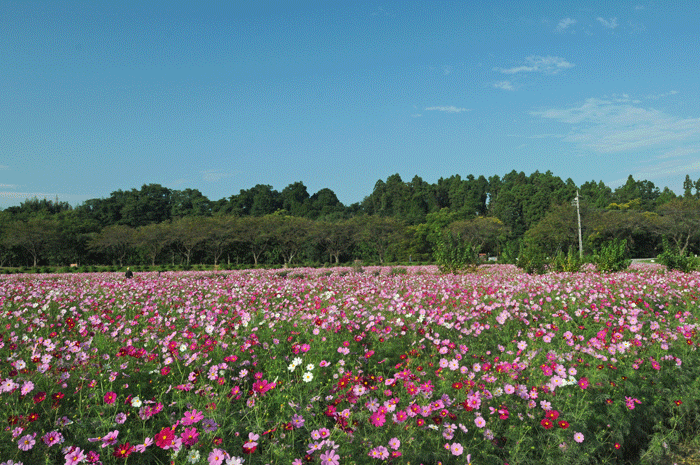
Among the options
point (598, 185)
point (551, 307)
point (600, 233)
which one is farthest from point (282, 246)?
point (598, 185)

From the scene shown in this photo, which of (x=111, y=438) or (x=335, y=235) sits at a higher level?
(x=335, y=235)

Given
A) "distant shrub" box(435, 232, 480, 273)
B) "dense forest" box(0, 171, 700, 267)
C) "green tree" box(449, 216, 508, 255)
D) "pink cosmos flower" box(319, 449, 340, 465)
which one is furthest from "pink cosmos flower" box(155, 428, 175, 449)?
"green tree" box(449, 216, 508, 255)

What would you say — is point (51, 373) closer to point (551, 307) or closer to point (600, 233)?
point (551, 307)

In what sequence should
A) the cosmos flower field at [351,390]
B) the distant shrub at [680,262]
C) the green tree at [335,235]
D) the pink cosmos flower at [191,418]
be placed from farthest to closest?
1. the green tree at [335,235]
2. the distant shrub at [680,262]
3. the cosmos flower field at [351,390]
4. the pink cosmos flower at [191,418]

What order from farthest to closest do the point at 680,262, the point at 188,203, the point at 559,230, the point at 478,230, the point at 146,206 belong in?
the point at 188,203 → the point at 146,206 → the point at 478,230 → the point at 559,230 → the point at 680,262

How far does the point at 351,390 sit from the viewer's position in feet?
10.0

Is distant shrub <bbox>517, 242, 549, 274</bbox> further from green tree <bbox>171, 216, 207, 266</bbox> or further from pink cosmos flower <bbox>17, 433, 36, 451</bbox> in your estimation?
green tree <bbox>171, 216, 207, 266</bbox>

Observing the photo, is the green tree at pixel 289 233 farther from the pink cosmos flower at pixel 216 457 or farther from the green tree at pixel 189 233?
the pink cosmos flower at pixel 216 457

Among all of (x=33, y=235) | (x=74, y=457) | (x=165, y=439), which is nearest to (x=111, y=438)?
(x=74, y=457)

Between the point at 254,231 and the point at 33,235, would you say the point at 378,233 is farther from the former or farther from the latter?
the point at 33,235

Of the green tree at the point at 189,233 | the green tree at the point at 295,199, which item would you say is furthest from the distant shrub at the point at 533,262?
the green tree at the point at 295,199

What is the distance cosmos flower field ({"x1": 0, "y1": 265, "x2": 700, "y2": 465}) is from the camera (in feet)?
8.00

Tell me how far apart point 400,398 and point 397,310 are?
1917mm

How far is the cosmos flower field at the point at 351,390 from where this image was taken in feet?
8.00
